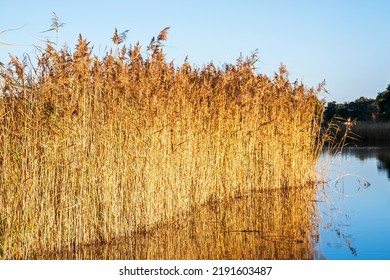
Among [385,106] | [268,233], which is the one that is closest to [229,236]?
[268,233]

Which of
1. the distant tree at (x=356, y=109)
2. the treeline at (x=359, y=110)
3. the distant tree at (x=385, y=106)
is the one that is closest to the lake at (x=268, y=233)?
the distant tree at (x=385, y=106)

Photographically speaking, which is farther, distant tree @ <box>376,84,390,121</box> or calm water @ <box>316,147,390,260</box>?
distant tree @ <box>376,84,390,121</box>

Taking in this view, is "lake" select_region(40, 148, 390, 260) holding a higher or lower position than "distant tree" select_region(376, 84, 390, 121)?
lower

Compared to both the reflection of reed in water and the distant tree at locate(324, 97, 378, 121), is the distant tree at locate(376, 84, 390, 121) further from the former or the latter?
the reflection of reed in water

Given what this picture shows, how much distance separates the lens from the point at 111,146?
607 centimetres

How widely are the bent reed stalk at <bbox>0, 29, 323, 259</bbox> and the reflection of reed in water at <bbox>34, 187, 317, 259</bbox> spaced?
19 centimetres

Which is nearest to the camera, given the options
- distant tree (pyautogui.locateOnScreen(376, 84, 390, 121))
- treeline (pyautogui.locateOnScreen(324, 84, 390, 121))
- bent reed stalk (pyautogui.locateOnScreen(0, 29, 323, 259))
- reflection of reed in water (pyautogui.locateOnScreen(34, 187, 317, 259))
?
bent reed stalk (pyautogui.locateOnScreen(0, 29, 323, 259))

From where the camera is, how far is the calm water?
19.7ft

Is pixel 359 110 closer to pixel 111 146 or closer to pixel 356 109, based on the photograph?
pixel 356 109

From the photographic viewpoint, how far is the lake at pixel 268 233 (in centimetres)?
570

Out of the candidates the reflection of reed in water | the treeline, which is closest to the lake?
the reflection of reed in water

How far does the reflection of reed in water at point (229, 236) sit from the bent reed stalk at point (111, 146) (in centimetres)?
19
